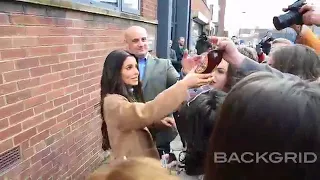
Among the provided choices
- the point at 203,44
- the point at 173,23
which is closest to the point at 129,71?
the point at 203,44

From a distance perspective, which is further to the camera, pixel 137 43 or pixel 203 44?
pixel 203 44

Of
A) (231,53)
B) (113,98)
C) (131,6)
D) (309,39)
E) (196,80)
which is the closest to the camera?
(231,53)

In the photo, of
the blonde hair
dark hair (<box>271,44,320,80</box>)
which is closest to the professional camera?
dark hair (<box>271,44,320,80</box>)

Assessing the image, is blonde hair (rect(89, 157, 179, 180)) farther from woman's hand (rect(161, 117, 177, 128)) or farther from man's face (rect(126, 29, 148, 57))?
man's face (rect(126, 29, 148, 57))

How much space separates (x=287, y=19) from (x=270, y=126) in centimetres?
163

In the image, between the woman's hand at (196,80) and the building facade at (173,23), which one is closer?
the woman's hand at (196,80)

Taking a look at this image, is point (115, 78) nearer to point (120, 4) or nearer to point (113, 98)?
point (113, 98)

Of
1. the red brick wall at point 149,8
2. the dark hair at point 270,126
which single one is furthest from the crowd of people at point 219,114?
the red brick wall at point 149,8

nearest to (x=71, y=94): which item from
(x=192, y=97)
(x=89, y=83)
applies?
(x=89, y=83)

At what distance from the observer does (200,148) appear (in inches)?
74.3

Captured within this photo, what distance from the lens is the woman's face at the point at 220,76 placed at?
2.20 m

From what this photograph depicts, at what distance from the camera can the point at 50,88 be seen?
3.08 metres

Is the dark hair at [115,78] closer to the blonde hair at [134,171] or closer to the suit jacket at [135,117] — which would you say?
the suit jacket at [135,117]

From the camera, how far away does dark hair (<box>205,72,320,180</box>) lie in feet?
2.40
